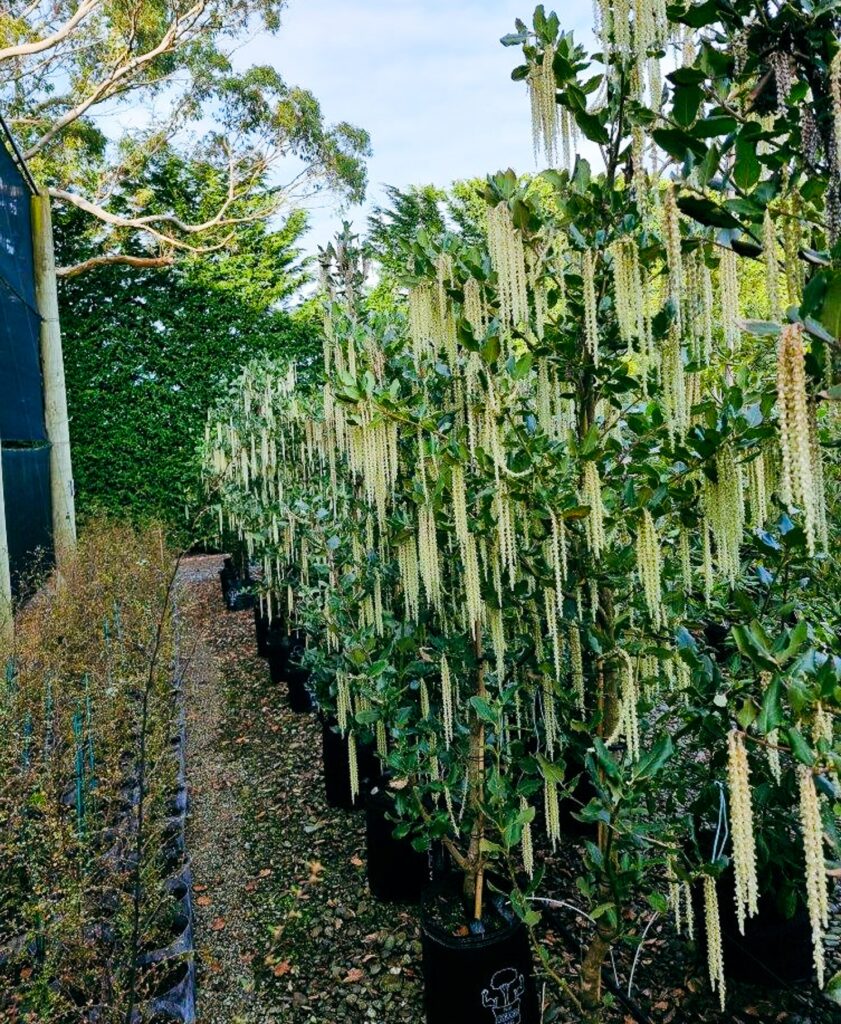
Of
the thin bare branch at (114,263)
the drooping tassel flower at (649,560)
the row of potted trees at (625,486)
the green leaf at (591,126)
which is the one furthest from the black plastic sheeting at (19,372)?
the drooping tassel flower at (649,560)

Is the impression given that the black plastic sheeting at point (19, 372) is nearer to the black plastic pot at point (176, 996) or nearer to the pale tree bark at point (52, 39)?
the pale tree bark at point (52, 39)

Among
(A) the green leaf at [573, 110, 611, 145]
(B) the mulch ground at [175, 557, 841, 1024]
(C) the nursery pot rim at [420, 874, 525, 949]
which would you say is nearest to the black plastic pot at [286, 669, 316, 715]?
(B) the mulch ground at [175, 557, 841, 1024]

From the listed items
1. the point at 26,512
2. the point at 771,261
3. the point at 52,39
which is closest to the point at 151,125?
the point at 52,39

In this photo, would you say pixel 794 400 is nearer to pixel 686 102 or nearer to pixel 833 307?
pixel 833 307

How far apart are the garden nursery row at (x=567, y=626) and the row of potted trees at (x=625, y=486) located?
13 millimetres

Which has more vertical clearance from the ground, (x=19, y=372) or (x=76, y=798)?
(x=19, y=372)

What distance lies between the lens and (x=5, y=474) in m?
6.41

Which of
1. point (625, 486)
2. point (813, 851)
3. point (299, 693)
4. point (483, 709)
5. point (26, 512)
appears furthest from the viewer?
point (26, 512)

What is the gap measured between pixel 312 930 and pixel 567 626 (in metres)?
1.80

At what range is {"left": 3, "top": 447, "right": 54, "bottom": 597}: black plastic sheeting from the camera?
6.31 metres

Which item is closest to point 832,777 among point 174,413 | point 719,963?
point 719,963

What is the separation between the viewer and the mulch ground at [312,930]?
2340mm

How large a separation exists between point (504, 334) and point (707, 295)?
62 centimetres

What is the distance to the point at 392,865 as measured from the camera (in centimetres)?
301
